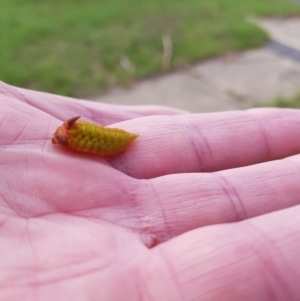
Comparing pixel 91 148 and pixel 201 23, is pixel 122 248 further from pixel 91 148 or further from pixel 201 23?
pixel 201 23

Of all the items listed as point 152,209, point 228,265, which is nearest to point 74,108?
point 152,209

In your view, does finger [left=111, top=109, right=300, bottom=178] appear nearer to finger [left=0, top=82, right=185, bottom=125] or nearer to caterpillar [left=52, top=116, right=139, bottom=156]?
caterpillar [left=52, top=116, right=139, bottom=156]

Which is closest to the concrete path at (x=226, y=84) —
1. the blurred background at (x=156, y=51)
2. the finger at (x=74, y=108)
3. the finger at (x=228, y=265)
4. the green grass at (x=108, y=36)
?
the blurred background at (x=156, y=51)

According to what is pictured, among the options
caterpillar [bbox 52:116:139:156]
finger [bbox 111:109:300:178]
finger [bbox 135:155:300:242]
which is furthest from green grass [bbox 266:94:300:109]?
caterpillar [bbox 52:116:139:156]

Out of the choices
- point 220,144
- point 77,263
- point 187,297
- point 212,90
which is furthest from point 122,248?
point 212,90

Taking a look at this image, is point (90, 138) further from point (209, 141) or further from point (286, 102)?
point (286, 102)

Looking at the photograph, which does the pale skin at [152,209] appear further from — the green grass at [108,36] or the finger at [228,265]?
the green grass at [108,36]

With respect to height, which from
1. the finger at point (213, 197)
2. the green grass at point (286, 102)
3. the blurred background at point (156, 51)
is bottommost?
the green grass at point (286, 102)
